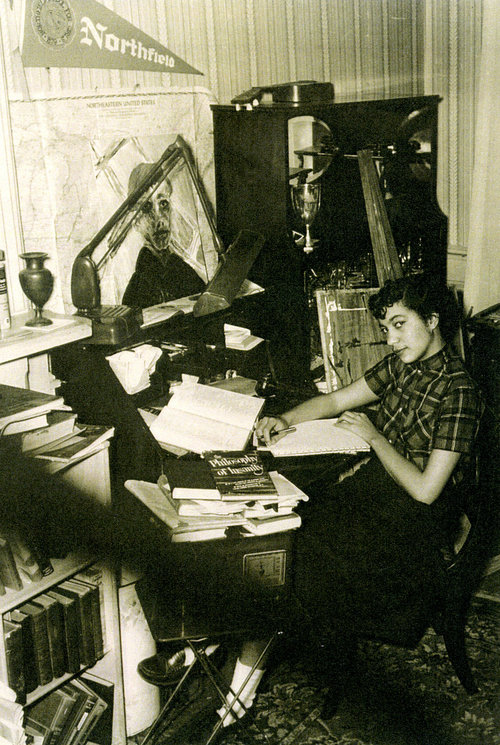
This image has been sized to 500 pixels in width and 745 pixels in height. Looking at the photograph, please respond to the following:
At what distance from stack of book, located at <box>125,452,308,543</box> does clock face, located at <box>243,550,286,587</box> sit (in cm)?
7

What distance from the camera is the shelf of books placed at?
2.13 m

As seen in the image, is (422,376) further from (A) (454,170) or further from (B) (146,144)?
(A) (454,170)

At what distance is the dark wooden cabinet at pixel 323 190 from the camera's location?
3.06m

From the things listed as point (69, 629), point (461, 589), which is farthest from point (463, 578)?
point (69, 629)

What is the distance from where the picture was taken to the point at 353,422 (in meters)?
2.78

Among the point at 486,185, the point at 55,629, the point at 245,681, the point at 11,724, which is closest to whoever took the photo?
the point at 11,724

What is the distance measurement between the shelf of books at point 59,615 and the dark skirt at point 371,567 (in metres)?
0.64

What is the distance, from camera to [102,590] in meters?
2.44

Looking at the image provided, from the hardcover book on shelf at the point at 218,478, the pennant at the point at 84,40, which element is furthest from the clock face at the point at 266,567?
the pennant at the point at 84,40

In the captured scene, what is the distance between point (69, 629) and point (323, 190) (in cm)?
207

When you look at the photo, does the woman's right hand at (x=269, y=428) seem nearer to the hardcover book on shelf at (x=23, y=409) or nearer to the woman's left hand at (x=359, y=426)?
the woman's left hand at (x=359, y=426)

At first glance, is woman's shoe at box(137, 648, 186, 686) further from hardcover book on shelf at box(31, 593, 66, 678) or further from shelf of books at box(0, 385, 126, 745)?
hardcover book on shelf at box(31, 593, 66, 678)

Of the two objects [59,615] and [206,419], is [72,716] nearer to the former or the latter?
[59,615]

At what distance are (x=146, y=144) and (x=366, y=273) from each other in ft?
4.03
